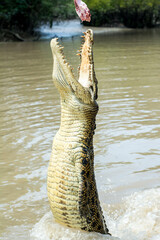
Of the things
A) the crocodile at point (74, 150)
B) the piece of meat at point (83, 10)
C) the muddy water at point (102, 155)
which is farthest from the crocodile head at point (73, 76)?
the muddy water at point (102, 155)

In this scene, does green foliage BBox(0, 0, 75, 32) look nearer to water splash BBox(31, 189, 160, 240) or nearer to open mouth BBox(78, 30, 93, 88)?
water splash BBox(31, 189, 160, 240)

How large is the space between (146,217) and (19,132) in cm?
334

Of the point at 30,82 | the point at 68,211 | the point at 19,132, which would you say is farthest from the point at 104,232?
the point at 30,82

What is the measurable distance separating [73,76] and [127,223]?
5.80 feet

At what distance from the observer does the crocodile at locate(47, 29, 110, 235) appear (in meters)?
2.99

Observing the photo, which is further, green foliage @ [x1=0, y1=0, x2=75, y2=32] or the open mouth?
green foliage @ [x1=0, y1=0, x2=75, y2=32]

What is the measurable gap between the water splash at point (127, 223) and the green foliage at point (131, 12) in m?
39.8

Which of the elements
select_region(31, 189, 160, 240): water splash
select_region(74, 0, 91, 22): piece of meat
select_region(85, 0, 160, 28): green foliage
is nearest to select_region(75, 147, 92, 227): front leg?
select_region(31, 189, 160, 240): water splash

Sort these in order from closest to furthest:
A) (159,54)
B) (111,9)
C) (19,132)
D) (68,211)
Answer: (68,211) < (19,132) < (159,54) < (111,9)

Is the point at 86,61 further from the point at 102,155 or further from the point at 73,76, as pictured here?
the point at 102,155

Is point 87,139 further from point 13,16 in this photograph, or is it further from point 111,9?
point 111,9

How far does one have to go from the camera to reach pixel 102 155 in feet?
18.5

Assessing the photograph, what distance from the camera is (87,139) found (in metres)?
3.08

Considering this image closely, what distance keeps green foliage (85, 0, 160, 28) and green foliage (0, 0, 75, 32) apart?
1449cm
